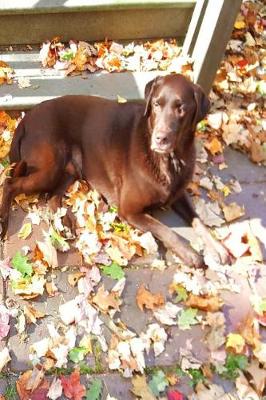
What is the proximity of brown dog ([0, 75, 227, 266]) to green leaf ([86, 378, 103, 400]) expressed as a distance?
106 cm

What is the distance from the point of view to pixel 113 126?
3.96 meters

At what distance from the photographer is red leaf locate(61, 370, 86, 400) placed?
10.3 feet

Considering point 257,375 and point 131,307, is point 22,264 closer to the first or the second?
point 131,307

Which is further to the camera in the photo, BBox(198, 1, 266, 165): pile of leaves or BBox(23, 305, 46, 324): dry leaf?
BBox(198, 1, 266, 165): pile of leaves

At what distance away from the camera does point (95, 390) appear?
3.16 meters

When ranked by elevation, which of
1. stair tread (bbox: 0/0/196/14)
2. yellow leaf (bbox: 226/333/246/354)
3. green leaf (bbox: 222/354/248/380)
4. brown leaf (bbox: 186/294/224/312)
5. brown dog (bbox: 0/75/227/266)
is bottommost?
green leaf (bbox: 222/354/248/380)

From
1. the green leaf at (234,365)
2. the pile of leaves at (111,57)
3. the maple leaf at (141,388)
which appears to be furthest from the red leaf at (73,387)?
the pile of leaves at (111,57)

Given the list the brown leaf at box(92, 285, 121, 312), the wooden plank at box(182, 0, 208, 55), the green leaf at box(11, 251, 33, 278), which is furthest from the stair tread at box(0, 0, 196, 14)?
the brown leaf at box(92, 285, 121, 312)

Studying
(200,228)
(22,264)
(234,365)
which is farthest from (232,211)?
(22,264)

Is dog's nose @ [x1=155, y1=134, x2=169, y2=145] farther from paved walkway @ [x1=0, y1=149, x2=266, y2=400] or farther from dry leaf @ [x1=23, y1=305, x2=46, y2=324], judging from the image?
dry leaf @ [x1=23, y1=305, x2=46, y2=324]

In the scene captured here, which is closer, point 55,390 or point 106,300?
point 55,390

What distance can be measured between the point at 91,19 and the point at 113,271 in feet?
7.87

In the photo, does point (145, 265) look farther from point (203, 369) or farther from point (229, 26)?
point (229, 26)

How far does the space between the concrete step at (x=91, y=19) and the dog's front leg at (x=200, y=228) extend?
1807 mm
